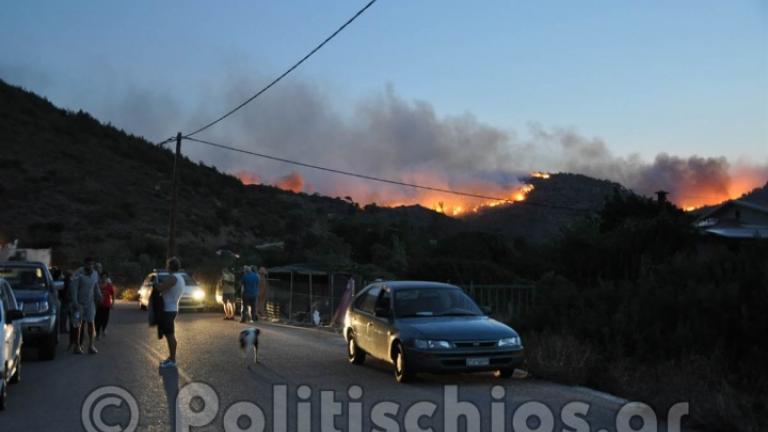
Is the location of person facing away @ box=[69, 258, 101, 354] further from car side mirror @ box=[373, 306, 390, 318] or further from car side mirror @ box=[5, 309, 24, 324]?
car side mirror @ box=[373, 306, 390, 318]

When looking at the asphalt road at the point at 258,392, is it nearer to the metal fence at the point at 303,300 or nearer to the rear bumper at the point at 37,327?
the rear bumper at the point at 37,327

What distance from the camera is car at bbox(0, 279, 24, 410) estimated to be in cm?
1019

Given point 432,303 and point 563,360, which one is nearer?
point 563,360

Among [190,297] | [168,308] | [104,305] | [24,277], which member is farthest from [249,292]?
[168,308]

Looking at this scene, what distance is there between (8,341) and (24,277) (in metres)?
7.64

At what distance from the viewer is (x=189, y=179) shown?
84812 millimetres

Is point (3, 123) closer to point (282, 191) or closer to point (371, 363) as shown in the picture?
point (282, 191)

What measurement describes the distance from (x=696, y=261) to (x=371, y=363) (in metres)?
6.04

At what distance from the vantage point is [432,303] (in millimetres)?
14203

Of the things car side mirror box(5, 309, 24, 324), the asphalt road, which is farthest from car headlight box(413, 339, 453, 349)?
car side mirror box(5, 309, 24, 324)

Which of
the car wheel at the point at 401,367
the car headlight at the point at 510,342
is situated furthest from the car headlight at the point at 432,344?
the car headlight at the point at 510,342

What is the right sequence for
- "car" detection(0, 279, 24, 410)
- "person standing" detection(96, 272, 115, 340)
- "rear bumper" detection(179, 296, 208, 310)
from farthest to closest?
"rear bumper" detection(179, 296, 208, 310)
"person standing" detection(96, 272, 115, 340)
"car" detection(0, 279, 24, 410)

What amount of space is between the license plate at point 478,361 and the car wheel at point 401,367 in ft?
2.86

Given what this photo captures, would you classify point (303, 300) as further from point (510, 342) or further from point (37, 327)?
point (510, 342)
